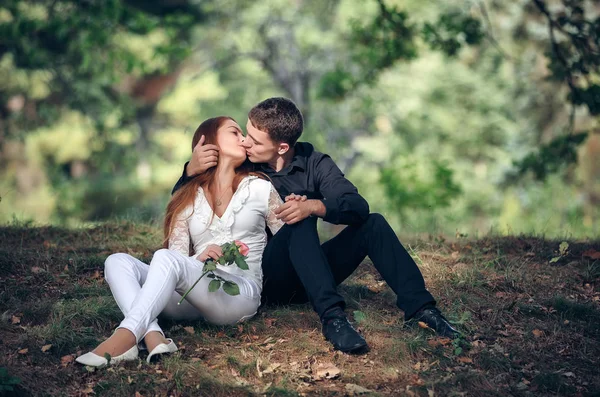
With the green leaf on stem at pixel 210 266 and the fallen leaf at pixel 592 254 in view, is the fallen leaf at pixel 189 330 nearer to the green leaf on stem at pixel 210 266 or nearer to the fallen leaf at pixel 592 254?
the green leaf on stem at pixel 210 266

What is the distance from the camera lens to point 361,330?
4238 millimetres

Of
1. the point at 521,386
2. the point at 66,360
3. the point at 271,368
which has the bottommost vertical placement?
the point at 521,386

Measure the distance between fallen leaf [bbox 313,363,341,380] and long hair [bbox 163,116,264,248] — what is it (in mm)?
1209

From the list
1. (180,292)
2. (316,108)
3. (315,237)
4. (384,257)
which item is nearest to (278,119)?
(315,237)

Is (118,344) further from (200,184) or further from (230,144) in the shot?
(230,144)

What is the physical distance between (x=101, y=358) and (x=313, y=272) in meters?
1.19

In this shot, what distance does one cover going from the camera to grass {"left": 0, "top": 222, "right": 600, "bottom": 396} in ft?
11.7

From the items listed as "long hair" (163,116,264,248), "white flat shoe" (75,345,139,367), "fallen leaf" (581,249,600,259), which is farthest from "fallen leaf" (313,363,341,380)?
"fallen leaf" (581,249,600,259)

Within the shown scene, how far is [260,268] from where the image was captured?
4.35m

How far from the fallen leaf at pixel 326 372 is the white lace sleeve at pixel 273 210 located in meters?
0.96

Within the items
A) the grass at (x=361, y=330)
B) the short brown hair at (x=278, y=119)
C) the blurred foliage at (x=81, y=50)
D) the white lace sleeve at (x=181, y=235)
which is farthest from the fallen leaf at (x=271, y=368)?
the blurred foliage at (x=81, y=50)

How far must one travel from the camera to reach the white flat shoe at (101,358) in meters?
3.57

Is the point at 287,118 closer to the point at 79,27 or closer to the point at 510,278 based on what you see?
the point at 510,278

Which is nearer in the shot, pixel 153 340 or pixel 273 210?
pixel 153 340
